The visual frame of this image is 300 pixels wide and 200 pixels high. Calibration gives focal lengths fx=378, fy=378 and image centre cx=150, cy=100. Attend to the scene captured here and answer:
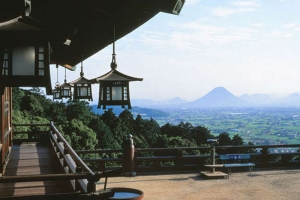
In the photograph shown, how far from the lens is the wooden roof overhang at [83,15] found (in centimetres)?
545

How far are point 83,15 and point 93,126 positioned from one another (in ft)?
156

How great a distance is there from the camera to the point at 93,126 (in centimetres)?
5394

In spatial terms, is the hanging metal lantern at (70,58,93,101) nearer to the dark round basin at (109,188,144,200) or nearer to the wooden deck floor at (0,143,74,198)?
the wooden deck floor at (0,143,74,198)

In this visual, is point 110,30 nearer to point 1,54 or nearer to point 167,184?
point 1,54

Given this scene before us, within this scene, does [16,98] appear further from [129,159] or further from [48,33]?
[48,33]

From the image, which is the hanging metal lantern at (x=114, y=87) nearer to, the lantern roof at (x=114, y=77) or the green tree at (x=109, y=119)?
the lantern roof at (x=114, y=77)

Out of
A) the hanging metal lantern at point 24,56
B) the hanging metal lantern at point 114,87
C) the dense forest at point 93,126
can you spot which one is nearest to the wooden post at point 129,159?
the hanging metal lantern at point 114,87

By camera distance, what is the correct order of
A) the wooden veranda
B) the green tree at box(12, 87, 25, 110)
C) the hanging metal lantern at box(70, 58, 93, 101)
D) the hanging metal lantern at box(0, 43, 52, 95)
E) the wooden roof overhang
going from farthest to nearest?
the green tree at box(12, 87, 25, 110) → the hanging metal lantern at box(70, 58, 93, 101) → the wooden veranda → the hanging metal lantern at box(0, 43, 52, 95) → the wooden roof overhang

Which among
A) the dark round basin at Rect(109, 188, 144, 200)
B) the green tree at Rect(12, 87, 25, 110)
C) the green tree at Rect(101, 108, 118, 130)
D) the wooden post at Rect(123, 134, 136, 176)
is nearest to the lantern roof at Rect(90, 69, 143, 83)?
the dark round basin at Rect(109, 188, 144, 200)

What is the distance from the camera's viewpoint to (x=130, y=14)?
20.5 ft

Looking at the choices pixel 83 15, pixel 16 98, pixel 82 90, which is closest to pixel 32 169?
pixel 82 90

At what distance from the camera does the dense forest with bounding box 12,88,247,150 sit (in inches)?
1689

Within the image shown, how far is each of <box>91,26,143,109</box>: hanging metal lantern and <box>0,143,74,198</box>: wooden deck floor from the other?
2123 mm

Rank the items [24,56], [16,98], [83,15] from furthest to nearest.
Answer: [16,98] < [83,15] < [24,56]
